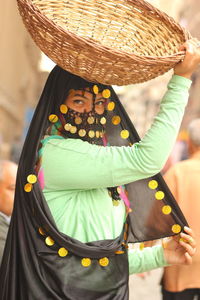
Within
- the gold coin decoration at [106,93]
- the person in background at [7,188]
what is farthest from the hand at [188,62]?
the person in background at [7,188]

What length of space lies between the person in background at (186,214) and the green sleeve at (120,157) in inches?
77.4

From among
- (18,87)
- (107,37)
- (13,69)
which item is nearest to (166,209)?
(107,37)

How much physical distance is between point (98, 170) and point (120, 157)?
11cm

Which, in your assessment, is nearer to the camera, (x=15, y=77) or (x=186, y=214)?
(x=186, y=214)

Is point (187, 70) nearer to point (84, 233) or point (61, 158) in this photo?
point (61, 158)

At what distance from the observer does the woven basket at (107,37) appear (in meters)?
2.30

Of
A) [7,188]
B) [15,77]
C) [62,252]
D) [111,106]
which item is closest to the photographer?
[62,252]

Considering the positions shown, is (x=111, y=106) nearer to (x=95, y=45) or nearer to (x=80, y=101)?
(x=80, y=101)

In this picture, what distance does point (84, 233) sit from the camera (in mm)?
2627

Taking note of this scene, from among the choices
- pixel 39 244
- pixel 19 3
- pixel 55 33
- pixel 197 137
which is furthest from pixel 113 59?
pixel 197 137

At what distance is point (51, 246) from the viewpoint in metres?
2.62

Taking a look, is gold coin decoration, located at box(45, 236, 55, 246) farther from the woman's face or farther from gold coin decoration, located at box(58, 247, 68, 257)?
the woman's face

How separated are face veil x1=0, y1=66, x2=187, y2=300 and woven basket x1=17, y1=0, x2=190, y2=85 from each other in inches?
10.2

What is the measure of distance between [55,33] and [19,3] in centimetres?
29
